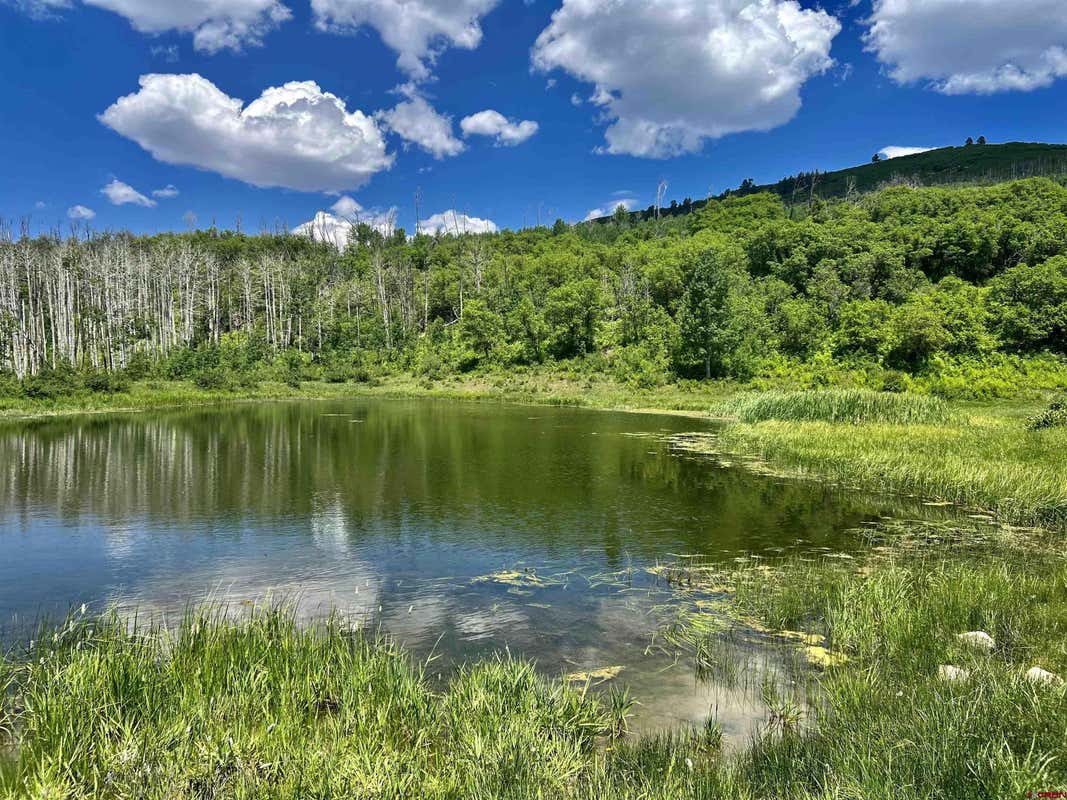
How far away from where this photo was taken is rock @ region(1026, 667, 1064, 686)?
20.8ft

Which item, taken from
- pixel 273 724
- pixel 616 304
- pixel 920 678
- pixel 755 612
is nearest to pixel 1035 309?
pixel 616 304

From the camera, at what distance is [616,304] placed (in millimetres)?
92312

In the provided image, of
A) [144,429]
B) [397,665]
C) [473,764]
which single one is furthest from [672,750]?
[144,429]

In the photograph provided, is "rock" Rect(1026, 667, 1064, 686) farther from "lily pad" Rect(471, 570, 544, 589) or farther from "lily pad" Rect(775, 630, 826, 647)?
"lily pad" Rect(471, 570, 544, 589)

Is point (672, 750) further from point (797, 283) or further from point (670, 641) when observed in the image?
point (797, 283)

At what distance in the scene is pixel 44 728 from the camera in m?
5.77

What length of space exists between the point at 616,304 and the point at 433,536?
3139 inches

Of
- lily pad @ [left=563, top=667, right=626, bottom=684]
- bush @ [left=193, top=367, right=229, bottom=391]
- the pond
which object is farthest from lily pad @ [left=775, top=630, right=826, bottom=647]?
bush @ [left=193, top=367, right=229, bottom=391]

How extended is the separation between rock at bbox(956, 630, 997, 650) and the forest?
47514 mm

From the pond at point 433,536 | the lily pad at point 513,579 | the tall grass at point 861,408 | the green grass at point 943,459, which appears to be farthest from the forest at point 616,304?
the lily pad at point 513,579

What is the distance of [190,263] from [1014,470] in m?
118

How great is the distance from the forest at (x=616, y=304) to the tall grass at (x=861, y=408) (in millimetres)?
22949

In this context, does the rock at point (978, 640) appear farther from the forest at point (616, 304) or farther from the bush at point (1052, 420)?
the forest at point (616, 304)

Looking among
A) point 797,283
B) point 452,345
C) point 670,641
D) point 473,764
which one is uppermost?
point 797,283
